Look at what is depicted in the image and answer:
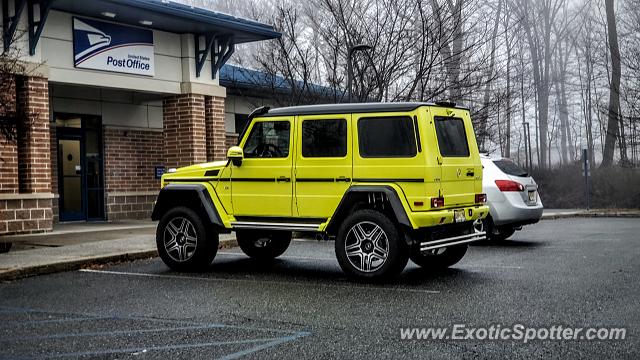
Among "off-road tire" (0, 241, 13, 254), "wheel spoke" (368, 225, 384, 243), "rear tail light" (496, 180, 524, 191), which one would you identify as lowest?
"off-road tire" (0, 241, 13, 254)

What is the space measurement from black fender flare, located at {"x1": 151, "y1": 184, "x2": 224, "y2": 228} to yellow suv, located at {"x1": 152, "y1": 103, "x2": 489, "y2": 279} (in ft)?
0.05

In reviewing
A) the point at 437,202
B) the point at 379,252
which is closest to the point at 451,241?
the point at 437,202

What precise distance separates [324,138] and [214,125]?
989 centimetres

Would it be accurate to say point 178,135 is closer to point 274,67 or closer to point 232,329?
point 274,67

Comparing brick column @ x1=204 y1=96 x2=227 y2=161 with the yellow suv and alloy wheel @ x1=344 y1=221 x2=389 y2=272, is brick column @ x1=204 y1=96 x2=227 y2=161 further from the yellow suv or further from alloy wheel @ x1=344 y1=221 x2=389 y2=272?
alloy wheel @ x1=344 y1=221 x2=389 y2=272

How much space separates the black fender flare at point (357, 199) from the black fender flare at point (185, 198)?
5.45ft

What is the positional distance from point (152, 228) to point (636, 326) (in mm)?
11793

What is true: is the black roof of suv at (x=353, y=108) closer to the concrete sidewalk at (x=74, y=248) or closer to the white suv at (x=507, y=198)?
the concrete sidewalk at (x=74, y=248)

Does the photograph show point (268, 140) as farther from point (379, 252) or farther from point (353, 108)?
point (379, 252)

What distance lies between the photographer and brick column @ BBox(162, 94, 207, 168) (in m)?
17.9

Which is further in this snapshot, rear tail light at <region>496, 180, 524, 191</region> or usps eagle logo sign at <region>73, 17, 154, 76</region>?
usps eagle logo sign at <region>73, 17, 154, 76</region>

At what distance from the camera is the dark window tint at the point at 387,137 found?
843cm

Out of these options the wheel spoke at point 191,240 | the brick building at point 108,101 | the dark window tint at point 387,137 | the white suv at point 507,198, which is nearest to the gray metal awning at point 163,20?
the brick building at point 108,101

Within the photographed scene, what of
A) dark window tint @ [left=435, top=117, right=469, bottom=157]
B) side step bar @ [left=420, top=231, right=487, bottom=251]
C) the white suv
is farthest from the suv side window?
the white suv
